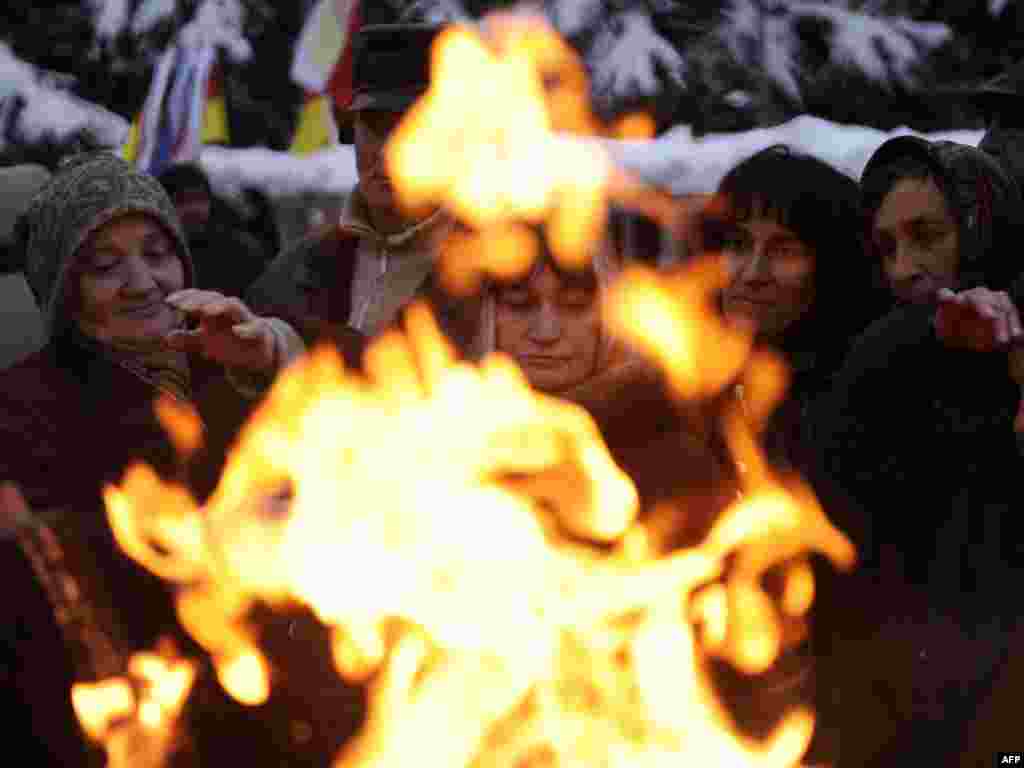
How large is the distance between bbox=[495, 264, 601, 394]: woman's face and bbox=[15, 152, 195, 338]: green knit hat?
93 centimetres

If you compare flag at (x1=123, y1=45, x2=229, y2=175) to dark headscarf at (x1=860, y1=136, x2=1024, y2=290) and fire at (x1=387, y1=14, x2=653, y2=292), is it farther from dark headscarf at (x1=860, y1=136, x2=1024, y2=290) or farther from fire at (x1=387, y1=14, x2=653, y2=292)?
dark headscarf at (x1=860, y1=136, x2=1024, y2=290)

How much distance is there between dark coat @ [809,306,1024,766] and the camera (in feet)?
9.50

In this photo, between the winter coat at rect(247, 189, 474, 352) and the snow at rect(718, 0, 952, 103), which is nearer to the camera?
the winter coat at rect(247, 189, 474, 352)

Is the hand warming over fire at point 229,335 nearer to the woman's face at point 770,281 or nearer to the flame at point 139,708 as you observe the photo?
the flame at point 139,708

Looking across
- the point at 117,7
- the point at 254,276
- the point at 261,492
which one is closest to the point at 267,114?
the point at 117,7

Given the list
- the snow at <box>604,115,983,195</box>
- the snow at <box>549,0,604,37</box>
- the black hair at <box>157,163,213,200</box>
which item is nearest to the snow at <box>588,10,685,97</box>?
the snow at <box>549,0,604,37</box>

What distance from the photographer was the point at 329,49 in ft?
23.5

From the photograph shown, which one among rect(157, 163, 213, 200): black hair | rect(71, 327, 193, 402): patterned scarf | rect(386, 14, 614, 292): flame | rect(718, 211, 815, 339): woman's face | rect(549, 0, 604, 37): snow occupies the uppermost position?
rect(386, 14, 614, 292): flame

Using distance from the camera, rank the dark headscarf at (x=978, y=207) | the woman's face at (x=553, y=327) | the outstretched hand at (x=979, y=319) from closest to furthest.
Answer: the outstretched hand at (x=979, y=319) → the woman's face at (x=553, y=327) → the dark headscarf at (x=978, y=207)

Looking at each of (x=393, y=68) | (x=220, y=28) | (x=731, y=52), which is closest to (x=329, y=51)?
(x=220, y=28)

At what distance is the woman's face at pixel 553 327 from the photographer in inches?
112

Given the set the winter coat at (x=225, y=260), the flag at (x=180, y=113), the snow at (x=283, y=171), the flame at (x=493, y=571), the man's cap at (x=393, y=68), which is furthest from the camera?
the snow at (x=283, y=171)

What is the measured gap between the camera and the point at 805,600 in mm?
2959

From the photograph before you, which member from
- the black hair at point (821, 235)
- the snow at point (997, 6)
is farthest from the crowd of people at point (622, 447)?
the snow at point (997, 6)
